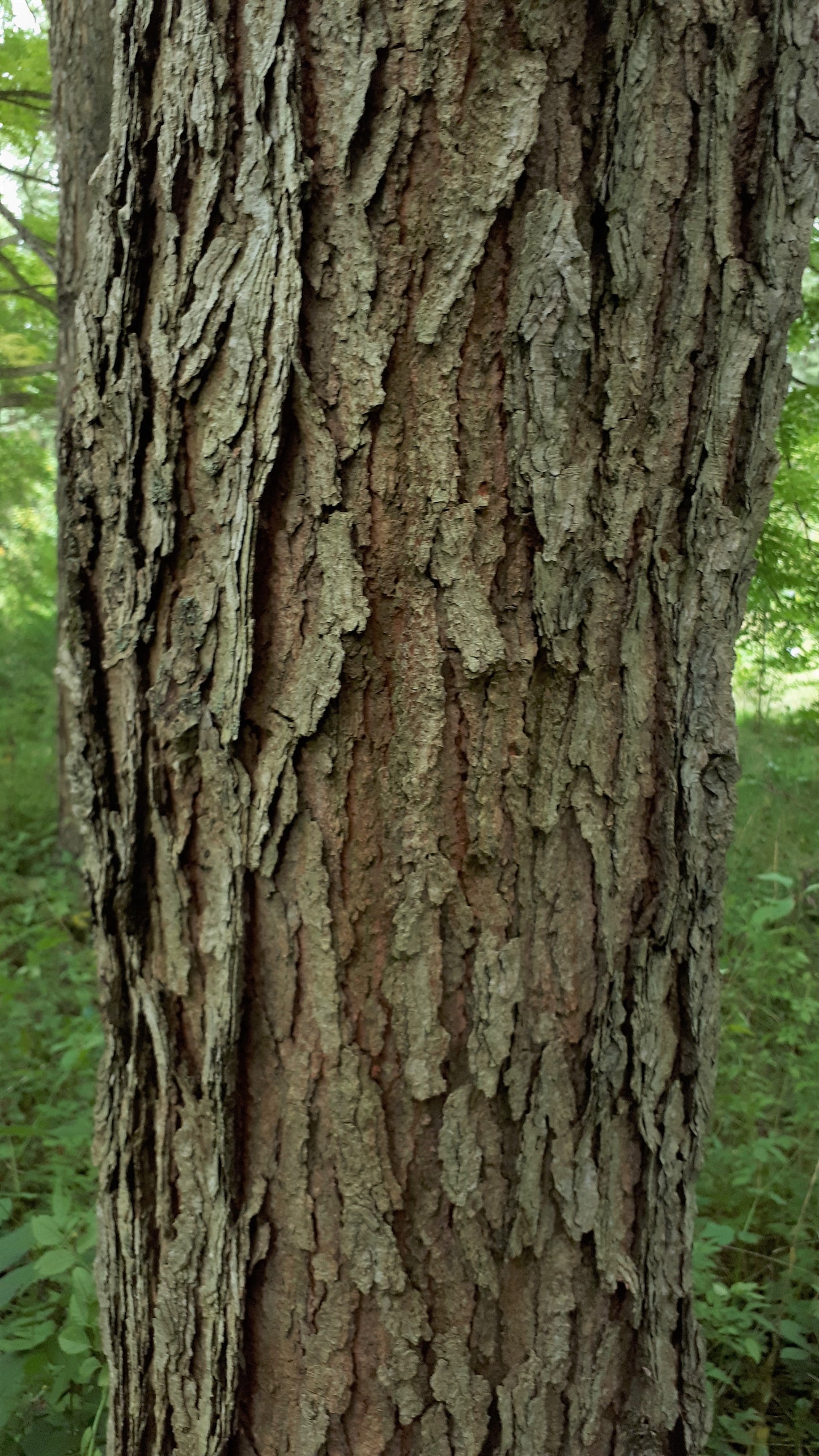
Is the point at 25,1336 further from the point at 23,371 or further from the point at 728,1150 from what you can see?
the point at 23,371

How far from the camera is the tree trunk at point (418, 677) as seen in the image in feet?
3.31

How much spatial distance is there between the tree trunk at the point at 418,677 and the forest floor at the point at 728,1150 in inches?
22.3

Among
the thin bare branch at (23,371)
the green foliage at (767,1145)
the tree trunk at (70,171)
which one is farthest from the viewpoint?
the thin bare branch at (23,371)

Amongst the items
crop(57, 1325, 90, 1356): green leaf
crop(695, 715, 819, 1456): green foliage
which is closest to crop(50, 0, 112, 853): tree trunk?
crop(57, 1325, 90, 1356): green leaf

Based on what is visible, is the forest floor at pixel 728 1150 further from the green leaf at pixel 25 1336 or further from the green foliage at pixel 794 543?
the green foliage at pixel 794 543

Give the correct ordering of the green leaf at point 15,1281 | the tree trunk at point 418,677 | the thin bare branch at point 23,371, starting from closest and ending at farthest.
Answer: the tree trunk at point 418,677 < the green leaf at point 15,1281 < the thin bare branch at point 23,371

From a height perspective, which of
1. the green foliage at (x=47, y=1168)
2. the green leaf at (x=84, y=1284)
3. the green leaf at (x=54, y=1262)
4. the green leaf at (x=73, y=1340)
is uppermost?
the green leaf at (x=54, y=1262)

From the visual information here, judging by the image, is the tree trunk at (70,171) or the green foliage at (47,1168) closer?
the tree trunk at (70,171)

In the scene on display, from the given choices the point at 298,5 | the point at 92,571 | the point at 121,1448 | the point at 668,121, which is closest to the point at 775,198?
the point at 668,121

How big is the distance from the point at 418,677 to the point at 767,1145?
6.36ft

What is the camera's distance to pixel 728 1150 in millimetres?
2549

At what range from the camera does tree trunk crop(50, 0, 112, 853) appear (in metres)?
1.39

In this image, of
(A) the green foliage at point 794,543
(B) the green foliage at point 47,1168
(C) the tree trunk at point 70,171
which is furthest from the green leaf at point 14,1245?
(A) the green foliage at point 794,543

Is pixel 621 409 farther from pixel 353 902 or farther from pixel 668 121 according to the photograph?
pixel 353 902
